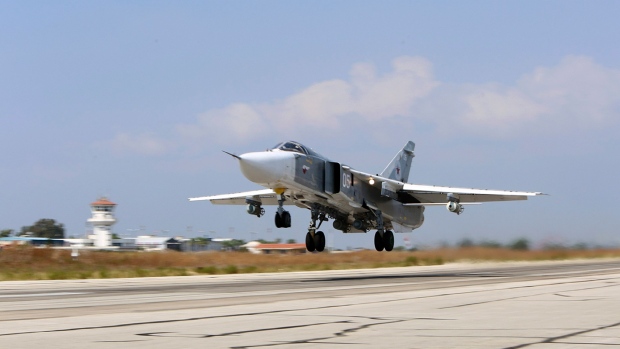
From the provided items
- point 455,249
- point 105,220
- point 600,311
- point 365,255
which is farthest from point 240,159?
point 105,220

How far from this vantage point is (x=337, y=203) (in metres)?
30.7

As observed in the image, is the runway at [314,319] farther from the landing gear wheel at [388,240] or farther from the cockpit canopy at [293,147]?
the landing gear wheel at [388,240]

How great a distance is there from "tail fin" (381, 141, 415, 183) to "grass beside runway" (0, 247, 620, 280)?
466cm

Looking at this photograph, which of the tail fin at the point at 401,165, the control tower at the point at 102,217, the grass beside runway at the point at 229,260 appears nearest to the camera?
the grass beside runway at the point at 229,260

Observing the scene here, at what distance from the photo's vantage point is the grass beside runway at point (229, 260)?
1442 inches

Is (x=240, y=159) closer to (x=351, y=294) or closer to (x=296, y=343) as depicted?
(x=351, y=294)

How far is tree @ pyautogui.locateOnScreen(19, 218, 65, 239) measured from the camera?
105 meters

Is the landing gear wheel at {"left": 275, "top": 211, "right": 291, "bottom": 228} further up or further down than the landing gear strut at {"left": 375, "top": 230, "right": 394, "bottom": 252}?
further up

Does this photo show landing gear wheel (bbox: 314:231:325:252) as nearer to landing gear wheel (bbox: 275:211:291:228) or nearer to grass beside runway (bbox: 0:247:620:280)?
grass beside runway (bbox: 0:247:620:280)

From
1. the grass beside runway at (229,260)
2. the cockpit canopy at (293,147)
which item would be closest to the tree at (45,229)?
the grass beside runway at (229,260)

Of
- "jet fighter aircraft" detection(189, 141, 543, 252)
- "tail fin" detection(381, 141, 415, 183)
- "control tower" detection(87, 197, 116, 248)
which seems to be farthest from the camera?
"control tower" detection(87, 197, 116, 248)

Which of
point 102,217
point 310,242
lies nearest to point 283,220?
point 310,242

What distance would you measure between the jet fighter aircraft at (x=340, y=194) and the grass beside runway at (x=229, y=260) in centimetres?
400

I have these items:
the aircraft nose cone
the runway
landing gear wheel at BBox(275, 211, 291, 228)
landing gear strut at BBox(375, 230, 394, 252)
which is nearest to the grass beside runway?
landing gear strut at BBox(375, 230, 394, 252)
